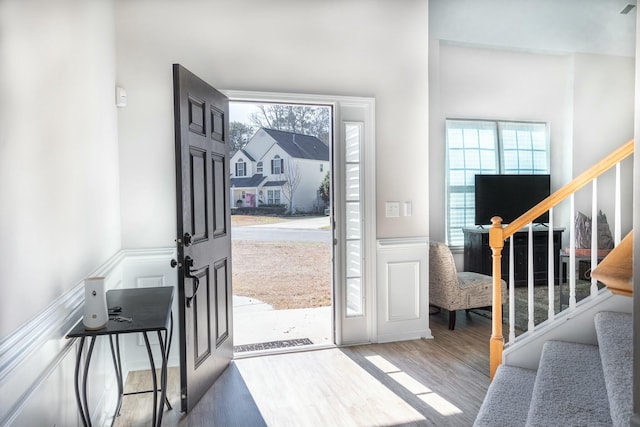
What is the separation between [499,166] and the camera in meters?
6.25

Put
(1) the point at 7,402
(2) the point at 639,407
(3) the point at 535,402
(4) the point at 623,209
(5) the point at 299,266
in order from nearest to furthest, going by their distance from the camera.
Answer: (2) the point at 639,407, (1) the point at 7,402, (3) the point at 535,402, (4) the point at 623,209, (5) the point at 299,266

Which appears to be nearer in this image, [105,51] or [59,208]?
[59,208]

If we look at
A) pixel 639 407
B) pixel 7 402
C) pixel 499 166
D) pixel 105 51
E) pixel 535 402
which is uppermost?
pixel 105 51

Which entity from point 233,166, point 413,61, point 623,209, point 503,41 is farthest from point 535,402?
point 233,166

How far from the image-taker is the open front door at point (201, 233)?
2.86 m

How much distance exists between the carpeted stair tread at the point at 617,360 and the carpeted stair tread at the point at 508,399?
511mm

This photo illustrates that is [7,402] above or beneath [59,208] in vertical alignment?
beneath

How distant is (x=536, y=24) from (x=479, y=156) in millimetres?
1672

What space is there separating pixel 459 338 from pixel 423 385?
3.94 ft

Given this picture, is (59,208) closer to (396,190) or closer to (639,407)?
(639,407)

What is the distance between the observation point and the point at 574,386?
2.23 m

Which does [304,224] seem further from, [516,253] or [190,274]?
[190,274]

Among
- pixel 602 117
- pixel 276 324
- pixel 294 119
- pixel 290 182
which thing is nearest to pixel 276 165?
pixel 290 182

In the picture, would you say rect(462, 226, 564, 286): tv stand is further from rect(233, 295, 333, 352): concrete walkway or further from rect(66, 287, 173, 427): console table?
rect(66, 287, 173, 427): console table
